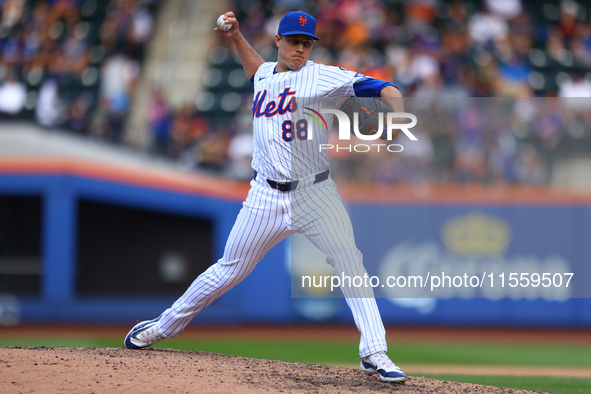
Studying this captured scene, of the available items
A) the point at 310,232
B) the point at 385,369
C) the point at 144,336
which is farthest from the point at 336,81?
the point at 144,336

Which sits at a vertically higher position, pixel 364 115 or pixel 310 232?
pixel 364 115

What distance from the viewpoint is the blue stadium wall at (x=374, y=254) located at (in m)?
8.56

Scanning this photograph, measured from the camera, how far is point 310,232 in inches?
139

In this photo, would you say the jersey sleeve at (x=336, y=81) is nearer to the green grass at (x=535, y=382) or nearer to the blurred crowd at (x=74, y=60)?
the green grass at (x=535, y=382)

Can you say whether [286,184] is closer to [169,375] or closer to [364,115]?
[364,115]

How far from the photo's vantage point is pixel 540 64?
1055cm

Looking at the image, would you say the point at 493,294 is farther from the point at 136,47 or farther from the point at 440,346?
the point at 136,47

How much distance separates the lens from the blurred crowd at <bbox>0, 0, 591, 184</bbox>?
27.1 feet

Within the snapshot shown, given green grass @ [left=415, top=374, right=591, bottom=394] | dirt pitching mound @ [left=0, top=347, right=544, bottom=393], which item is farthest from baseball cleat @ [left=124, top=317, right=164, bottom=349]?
green grass @ [left=415, top=374, right=591, bottom=394]

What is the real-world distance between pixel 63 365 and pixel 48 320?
574cm

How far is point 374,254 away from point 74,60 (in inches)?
199

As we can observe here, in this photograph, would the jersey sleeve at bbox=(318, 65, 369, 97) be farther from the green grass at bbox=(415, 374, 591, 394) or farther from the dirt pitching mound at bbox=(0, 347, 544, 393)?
the green grass at bbox=(415, 374, 591, 394)

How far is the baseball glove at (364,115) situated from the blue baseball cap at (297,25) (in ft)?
1.26

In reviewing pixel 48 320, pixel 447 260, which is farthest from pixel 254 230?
pixel 48 320
